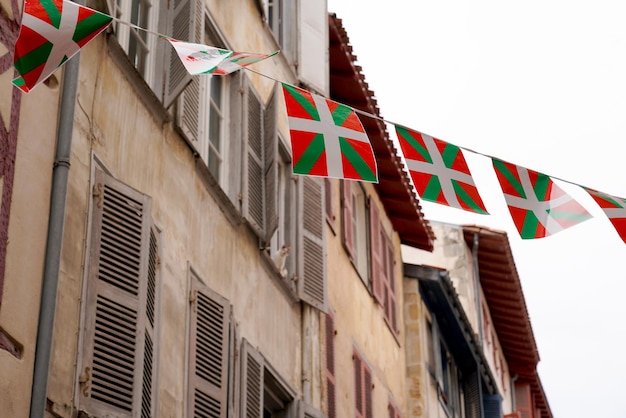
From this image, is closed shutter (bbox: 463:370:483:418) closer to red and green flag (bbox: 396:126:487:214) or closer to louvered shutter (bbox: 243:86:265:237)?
louvered shutter (bbox: 243:86:265:237)

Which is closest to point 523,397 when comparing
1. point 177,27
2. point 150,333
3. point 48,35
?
point 177,27

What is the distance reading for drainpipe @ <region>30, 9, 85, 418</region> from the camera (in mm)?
6543

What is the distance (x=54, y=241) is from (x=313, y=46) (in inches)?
287

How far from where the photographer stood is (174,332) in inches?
340

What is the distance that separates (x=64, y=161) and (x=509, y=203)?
3121mm

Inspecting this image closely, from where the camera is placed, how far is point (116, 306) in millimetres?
7504

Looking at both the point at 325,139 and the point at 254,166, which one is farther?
the point at 254,166

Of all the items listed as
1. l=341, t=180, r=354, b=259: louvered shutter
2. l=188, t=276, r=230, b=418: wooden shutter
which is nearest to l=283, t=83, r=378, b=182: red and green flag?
l=188, t=276, r=230, b=418: wooden shutter

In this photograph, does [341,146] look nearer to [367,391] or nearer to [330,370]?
[330,370]

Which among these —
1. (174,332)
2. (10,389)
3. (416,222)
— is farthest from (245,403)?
(416,222)

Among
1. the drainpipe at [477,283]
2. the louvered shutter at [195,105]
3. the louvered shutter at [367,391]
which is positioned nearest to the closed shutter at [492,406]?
the drainpipe at [477,283]

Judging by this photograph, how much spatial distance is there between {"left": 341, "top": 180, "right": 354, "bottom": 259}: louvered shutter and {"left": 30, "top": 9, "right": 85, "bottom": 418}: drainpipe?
741cm

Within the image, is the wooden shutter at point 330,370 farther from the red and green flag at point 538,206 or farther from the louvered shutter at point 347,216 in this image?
the red and green flag at point 538,206

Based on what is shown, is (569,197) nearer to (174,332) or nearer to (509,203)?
(509,203)
